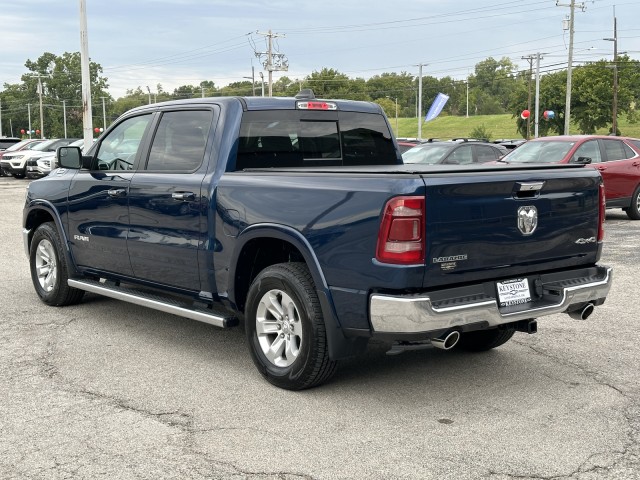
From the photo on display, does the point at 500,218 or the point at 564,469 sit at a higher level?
the point at 500,218

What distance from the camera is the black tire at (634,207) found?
51.5 ft

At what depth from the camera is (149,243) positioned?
19.9 ft

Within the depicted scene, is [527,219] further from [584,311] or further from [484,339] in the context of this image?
[484,339]

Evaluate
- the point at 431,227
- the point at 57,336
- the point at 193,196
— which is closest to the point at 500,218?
the point at 431,227

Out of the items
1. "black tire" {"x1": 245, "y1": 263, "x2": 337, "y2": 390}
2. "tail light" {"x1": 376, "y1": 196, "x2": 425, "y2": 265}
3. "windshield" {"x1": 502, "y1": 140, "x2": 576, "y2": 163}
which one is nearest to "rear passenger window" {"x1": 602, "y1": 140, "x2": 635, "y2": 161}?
"windshield" {"x1": 502, "y1": 140, "x2": 576, "y2": 163}

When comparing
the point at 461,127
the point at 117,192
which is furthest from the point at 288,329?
the point at 461,127

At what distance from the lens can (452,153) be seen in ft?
54.3

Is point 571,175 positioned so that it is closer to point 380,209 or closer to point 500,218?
point 500,218

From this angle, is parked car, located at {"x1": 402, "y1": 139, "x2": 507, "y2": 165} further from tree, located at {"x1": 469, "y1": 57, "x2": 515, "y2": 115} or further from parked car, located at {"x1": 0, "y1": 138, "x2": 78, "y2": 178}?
tree, located at {"x1": 469, "y1": 57, "x2": 515, "y2": 115}

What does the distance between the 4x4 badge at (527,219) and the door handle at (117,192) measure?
10.5 feet

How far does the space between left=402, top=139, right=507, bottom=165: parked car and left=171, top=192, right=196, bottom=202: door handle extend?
36.0 ft

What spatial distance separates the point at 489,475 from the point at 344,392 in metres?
1.46

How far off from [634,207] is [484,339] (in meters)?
11.2

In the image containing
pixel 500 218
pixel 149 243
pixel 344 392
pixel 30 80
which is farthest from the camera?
pixel 30 80
